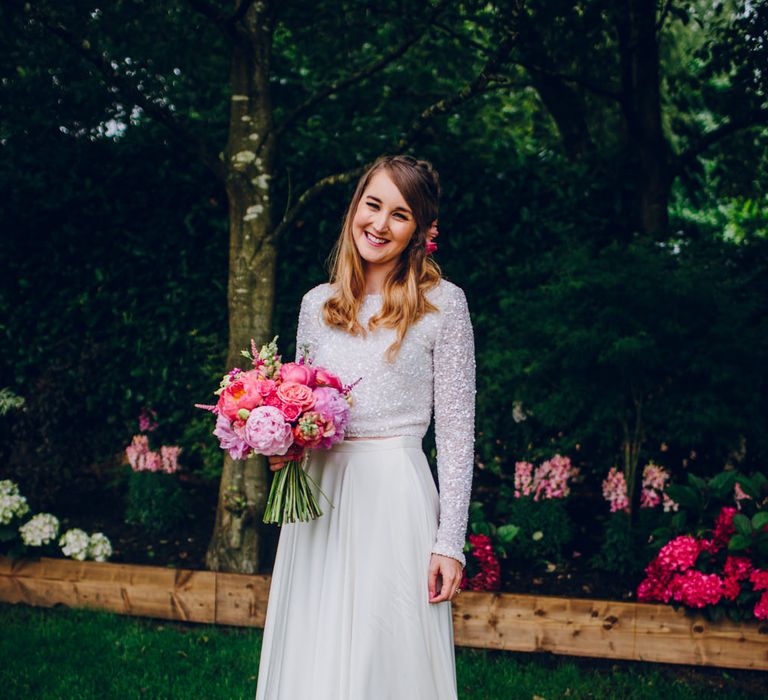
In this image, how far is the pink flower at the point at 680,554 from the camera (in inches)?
151

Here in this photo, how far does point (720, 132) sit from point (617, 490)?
8.27ft

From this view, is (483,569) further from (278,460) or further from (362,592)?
(278,460)

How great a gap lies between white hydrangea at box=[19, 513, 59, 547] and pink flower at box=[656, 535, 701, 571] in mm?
3408

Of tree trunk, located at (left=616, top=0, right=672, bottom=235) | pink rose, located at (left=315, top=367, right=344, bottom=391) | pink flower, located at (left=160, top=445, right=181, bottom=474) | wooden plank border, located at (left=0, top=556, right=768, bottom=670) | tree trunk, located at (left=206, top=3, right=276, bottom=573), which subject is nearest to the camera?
pink rose, located at (left=315, top=367, right=344, bottom=391)

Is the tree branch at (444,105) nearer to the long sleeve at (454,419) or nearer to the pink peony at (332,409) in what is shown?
the long sleeve at (454,419)

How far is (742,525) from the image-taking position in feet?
12.5

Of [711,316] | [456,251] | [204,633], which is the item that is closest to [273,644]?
[204,633]

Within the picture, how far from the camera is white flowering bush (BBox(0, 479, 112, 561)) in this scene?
448 cm

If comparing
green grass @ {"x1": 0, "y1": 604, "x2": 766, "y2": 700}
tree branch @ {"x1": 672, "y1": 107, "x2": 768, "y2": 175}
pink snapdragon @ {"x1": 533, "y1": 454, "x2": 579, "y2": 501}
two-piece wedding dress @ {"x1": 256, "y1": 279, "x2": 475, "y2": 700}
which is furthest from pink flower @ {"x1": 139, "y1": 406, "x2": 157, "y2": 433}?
tree branch @ {"x1": 672, "y1": 107, "x2": 768, "y2": 175}

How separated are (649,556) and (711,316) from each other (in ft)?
4.58

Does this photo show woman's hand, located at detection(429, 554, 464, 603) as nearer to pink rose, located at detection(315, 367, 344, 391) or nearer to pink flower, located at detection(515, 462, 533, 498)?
pink rose, located at detection(315, 367, 344, 391)

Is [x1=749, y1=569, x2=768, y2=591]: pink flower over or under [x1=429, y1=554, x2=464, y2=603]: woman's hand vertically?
under

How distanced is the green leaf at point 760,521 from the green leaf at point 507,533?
1.30 meters

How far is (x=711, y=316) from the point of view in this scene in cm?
426
